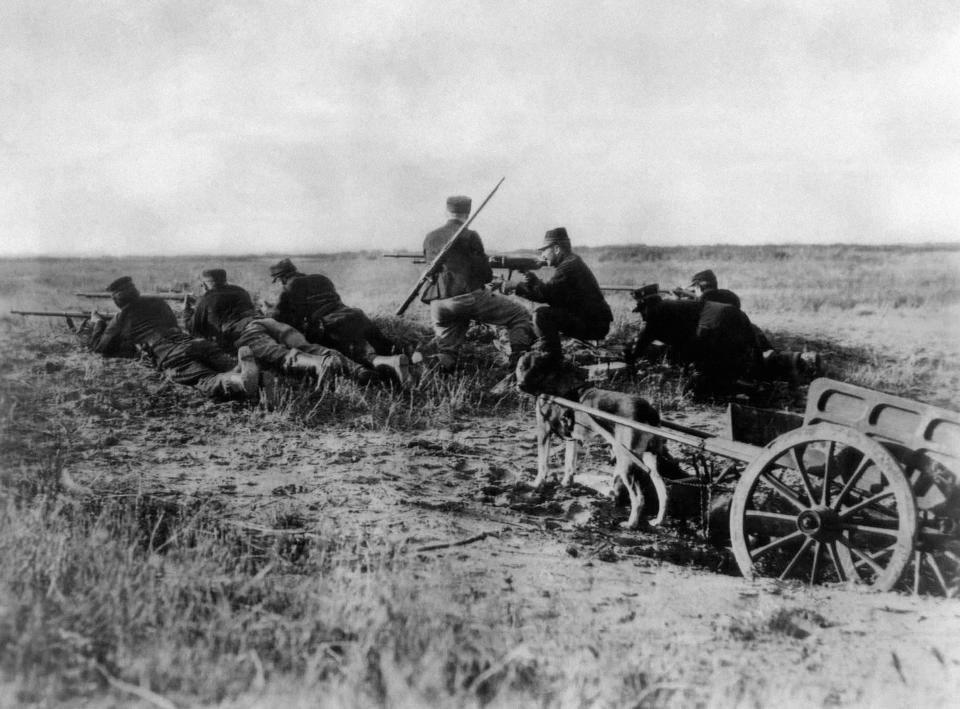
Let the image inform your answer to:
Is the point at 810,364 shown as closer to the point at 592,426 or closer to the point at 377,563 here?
the point at 592,426

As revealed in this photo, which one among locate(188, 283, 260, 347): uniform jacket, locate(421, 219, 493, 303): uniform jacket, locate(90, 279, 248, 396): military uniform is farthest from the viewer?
locate(188, 283, 260, 347): uniform jacket

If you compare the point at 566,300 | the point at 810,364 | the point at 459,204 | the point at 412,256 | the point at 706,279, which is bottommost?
the point at 810,364

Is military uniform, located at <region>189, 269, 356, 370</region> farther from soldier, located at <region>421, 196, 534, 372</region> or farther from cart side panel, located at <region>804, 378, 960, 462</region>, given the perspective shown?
cart side panel, located at <region>804, 378, 960, 462</region>

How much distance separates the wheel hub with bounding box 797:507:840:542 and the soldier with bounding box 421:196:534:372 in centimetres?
337

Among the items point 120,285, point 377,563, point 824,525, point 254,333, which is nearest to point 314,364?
point 254,333

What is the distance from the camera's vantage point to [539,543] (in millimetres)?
4371

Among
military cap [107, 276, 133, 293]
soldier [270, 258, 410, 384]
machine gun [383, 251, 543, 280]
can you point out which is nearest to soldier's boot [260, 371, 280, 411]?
soldier [270, 258, 410, 384]

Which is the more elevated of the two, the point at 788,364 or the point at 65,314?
the point at 65,314

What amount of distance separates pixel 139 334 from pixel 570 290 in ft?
12.7

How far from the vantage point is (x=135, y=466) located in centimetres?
474

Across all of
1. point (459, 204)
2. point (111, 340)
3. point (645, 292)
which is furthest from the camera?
point (645, 292)

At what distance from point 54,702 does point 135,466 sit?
2.35 metres

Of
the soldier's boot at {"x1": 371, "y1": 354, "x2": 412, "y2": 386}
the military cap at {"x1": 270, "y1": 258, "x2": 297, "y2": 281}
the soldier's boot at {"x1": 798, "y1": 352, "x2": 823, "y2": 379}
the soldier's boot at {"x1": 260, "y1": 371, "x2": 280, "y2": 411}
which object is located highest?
the military cap at {"x1": 270, "y1": 258, "x2": 297, "y2": 281}

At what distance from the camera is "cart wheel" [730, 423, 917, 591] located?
10.9ft
